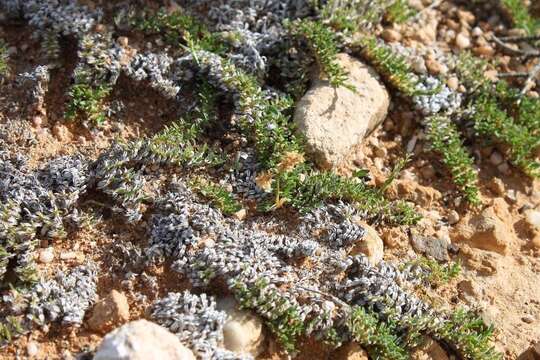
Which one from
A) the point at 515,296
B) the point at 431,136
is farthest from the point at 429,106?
the point at 515,296

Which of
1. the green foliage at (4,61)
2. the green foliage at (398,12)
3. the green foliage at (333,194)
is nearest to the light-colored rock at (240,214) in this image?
the green foliage at (333,194)

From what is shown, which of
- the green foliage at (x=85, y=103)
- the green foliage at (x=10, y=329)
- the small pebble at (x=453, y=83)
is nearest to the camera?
the green foliage at (x=10, y=329)

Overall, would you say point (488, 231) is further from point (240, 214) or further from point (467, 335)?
point (240, 214)

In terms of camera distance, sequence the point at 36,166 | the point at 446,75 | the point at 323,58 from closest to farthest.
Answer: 1. the point at 36,166
2. the point at 323,58
3. the point at 446,75

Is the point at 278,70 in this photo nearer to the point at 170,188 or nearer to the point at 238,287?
the point at 170,188

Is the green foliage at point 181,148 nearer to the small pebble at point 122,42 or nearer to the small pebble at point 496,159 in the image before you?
the small pebble at point 122,42

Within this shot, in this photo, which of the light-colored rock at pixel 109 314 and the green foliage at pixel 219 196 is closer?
the light-colored rock at pixel 109 314

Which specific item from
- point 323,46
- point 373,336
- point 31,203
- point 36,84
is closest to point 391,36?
point 323,46
